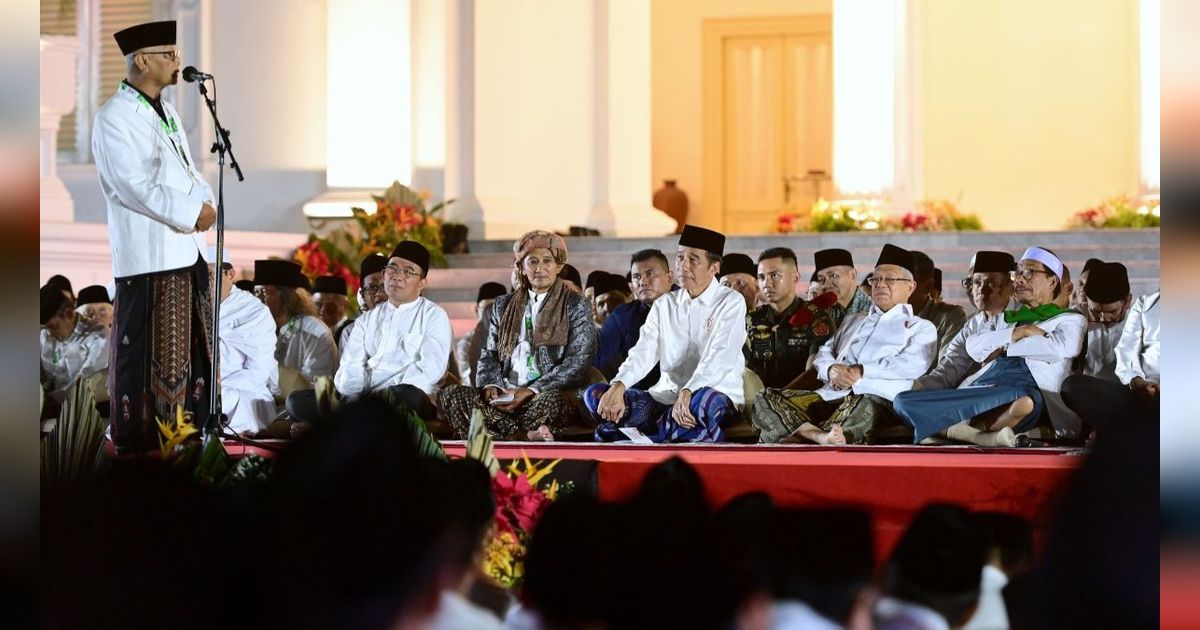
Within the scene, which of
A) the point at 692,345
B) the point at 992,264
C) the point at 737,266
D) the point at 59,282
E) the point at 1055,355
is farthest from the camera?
the point at 59,282

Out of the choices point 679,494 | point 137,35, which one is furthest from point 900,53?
point 679,494

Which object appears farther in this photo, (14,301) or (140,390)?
(140,390)

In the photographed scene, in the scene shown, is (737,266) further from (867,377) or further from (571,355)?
(867,377)

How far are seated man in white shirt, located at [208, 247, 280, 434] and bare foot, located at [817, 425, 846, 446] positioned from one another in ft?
10.3

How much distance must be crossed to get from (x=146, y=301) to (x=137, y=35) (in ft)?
3.57

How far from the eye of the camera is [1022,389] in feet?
23.0

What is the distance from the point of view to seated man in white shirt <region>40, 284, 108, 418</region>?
29.4 feet

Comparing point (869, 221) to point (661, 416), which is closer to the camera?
point (661, 416)

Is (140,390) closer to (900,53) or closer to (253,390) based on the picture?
(253,390)

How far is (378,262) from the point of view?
8969mm

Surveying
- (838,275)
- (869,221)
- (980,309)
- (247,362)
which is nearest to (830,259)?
(838,275)

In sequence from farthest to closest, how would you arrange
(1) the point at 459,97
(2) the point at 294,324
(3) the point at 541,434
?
(1) the point at 459,97
(2) the point at 294,324
(3) the point at 541,434

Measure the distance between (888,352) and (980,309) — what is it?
22.2 inches

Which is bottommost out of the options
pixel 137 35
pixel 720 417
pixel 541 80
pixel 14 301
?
pixel 720 417
